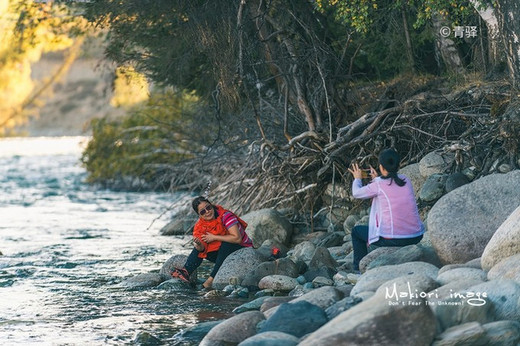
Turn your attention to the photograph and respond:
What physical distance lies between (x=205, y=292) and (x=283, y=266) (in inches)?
37.4

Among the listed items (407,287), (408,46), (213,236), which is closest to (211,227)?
(213,236)

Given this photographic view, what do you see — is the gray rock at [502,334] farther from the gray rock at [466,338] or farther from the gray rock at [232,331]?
the gray rock at [232,331]

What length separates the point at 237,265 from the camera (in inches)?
468

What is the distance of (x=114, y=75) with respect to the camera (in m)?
20.6

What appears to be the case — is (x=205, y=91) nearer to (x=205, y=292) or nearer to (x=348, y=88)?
(x=348, y=88)

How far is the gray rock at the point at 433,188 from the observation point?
1373 centimetres

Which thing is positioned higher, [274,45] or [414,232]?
[274,45]

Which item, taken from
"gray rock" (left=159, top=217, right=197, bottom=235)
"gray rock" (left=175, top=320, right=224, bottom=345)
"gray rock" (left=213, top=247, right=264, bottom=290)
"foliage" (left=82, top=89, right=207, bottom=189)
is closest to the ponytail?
"gray rock" (left=213, top=247, right=264, bottom=290)

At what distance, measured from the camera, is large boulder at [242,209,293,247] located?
14.9 meters

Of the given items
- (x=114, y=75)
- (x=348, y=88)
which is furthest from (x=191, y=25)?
(x=114, y=75)

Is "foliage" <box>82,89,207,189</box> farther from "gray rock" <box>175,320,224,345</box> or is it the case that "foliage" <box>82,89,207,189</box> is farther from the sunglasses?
"gray rock" <box>175,320,224,345</box>

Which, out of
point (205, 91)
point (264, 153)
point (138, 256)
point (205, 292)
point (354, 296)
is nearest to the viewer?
point (354, 296)

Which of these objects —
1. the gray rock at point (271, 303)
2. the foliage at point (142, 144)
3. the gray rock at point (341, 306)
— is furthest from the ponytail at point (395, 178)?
the foliage at point (142, 144)

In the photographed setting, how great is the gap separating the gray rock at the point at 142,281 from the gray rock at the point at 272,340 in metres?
4.37
